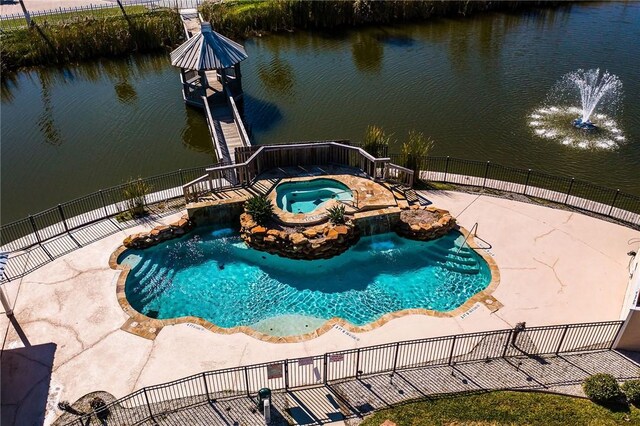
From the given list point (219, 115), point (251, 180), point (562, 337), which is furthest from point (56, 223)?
point (562, 337)

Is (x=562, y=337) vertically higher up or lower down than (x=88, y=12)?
lower down

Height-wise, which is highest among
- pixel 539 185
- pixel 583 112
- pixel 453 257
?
pixel 583 112

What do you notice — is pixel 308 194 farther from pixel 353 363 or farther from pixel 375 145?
pixel 353 363

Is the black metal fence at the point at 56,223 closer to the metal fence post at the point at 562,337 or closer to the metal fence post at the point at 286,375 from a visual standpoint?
the metal fence post at the point at 286,375

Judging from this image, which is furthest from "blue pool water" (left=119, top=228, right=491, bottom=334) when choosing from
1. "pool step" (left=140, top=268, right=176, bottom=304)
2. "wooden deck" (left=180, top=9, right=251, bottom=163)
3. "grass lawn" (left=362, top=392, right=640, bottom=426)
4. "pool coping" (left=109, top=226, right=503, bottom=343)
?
"wooden deck" (left=180, top=9, right=251, bottom=163)

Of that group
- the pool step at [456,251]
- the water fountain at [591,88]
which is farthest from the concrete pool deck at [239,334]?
the water fountain at [591,88]

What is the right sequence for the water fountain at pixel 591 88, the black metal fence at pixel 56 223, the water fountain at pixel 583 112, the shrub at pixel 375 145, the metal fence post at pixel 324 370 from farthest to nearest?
the water fountain at pixel 591 88
the water fountain at pixel 583 112
the shrub at pixel 375 145
the black metal fence at pixel 56 223
the metal fence post at pixel 324 370
